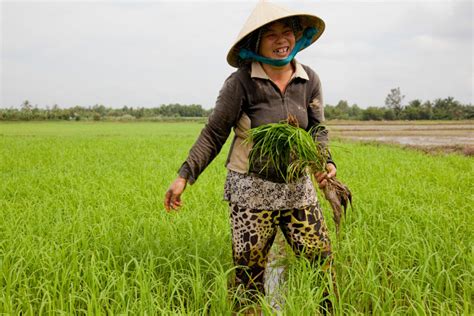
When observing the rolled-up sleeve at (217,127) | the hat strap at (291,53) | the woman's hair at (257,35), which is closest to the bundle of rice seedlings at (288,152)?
the rolled-up sleeve at (217,127)

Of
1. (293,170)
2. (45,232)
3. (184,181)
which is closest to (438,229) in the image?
(293,170)

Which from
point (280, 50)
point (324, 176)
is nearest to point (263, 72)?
point (280, 50)

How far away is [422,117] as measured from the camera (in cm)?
4419

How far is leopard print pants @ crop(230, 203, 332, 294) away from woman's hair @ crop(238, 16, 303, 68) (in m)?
0.76

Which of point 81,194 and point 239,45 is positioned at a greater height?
point 239,45

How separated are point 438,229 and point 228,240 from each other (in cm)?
158

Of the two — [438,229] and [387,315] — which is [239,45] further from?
[438,229]

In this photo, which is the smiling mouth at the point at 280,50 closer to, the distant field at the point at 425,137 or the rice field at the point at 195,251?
the rice field at the point at 195,251

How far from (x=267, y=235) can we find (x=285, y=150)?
44cm

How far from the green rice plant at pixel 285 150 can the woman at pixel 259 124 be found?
0.05 m

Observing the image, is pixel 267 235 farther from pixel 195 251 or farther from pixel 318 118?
pixel 195 251

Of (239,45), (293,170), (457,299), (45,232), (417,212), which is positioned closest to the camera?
(293,170)

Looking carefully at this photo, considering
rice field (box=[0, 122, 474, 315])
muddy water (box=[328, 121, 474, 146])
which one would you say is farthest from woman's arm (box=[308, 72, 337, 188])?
muddy water (box=[328, 121, 474, 146])

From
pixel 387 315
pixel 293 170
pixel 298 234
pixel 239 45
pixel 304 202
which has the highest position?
pixel 239 45
